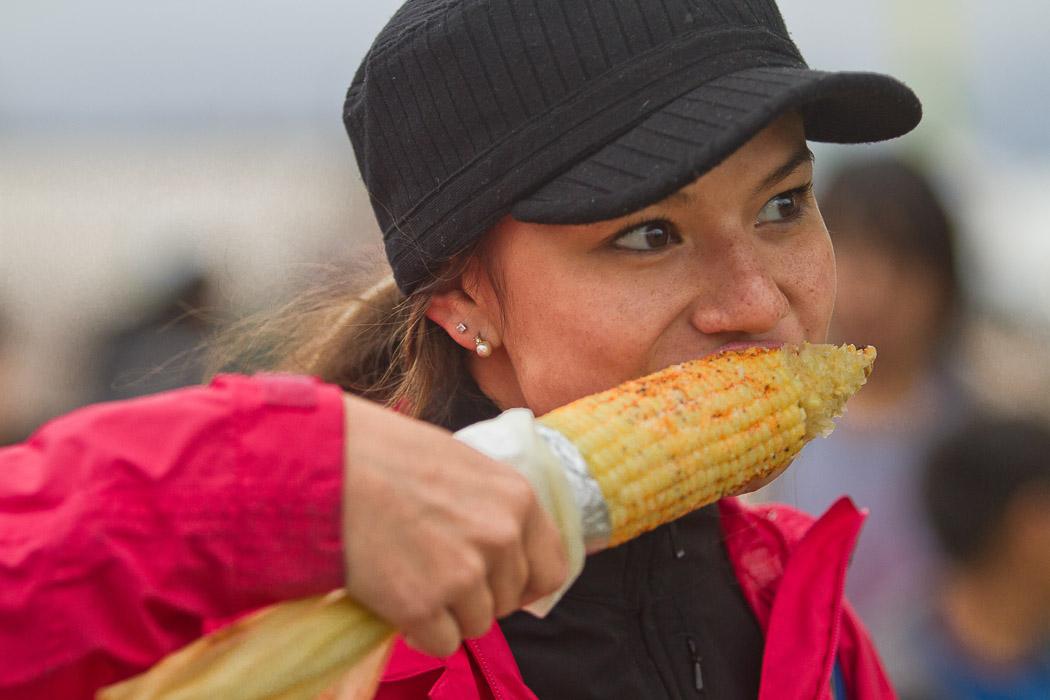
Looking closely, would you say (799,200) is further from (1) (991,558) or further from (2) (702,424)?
(1) (991,558)

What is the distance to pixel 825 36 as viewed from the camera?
518 centimetres

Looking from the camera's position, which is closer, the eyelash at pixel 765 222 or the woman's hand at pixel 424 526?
the woman's hand at pixel 424 526

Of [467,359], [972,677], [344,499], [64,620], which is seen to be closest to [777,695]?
[467,359]

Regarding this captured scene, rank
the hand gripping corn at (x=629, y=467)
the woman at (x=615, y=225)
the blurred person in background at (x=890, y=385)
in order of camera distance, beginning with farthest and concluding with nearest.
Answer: the blurred person in background at (x=890, y=385), the woman at (x=615, y=225), the hand gripping corn at (x=629, y=467)

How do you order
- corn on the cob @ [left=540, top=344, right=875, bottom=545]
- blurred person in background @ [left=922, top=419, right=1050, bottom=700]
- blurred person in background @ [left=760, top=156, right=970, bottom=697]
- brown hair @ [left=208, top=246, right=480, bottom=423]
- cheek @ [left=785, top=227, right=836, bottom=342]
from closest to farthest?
corn on the cob @ [left=540, top=344, right=875, bottom=545]
cheek @ [left=785, top=227, right=836, bottom=342]
brown hair @ [left=208, top=246, right=480, bottom=423]
blurred person in background @ [left=922, top=419, right=1050, bottom=700]
blurred person in background @ [left=760, top=156, right=970, bottom=697]

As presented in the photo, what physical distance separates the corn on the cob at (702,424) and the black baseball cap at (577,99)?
28 cm

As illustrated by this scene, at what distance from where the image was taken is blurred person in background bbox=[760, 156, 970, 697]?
11.3ft

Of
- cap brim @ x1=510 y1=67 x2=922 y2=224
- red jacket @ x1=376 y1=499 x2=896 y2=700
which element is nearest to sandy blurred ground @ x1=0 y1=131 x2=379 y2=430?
red jacket @ x1=376 y1=499 x2=896 y2=700

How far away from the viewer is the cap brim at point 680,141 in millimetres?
1420

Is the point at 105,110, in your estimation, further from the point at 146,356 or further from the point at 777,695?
the point at 777,695

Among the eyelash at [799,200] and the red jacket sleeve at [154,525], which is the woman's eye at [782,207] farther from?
the red jacket sleeve at [154,525]

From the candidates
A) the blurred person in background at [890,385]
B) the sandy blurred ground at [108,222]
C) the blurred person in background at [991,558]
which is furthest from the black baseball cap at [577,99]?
A: the sandy blurred ground at [108,222]

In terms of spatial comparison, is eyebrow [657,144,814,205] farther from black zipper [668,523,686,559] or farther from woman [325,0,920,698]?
Result: black zipper [668,523,686,559]

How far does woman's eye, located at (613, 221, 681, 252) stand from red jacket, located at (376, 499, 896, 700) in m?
0.65
